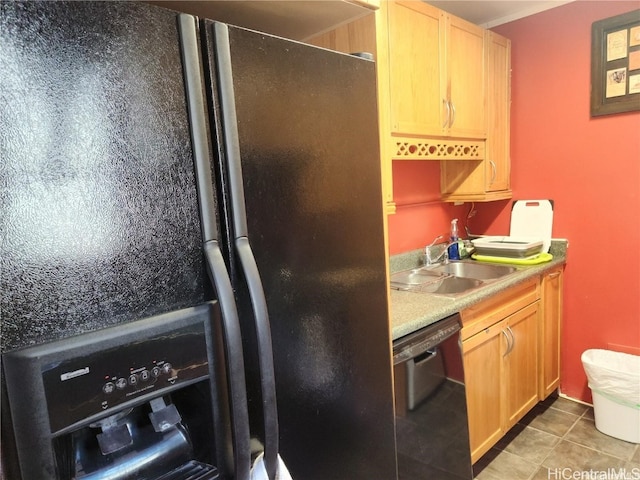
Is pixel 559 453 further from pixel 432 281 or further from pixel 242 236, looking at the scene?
pixel 242 236

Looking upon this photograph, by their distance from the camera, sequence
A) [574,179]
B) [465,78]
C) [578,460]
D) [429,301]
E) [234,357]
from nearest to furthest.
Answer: [234,357]
[429,301]
[578,460]
[465,78]
[574,179]

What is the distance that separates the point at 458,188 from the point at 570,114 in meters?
0.74

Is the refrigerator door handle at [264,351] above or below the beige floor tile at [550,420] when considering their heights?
above

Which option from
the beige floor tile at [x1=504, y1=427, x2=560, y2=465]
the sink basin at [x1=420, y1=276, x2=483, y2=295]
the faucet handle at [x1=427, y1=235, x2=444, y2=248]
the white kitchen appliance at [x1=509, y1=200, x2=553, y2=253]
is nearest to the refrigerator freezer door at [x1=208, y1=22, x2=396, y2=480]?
the sink basin at [x1=420, y1=276, x2=483, y2=295]

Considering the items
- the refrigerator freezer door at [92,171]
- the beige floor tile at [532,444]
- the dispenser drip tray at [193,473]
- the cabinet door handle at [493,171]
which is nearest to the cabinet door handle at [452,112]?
the cabinet door handle at [493,171]

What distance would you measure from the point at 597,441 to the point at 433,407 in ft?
4.16

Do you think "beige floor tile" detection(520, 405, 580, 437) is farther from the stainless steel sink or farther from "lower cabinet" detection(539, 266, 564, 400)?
the stainless steel sink

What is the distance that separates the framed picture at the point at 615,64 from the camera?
2.07 metres

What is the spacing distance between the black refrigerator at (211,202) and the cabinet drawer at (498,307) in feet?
2.61

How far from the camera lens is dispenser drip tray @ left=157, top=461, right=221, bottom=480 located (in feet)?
2.45

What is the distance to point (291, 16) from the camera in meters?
1.13

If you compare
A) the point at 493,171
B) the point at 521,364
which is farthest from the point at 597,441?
the point at 493,171

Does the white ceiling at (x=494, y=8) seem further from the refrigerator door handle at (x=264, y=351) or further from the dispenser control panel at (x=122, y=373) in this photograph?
the dispenser control panel at (x=122, y=373)

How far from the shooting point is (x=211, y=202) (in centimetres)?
75
